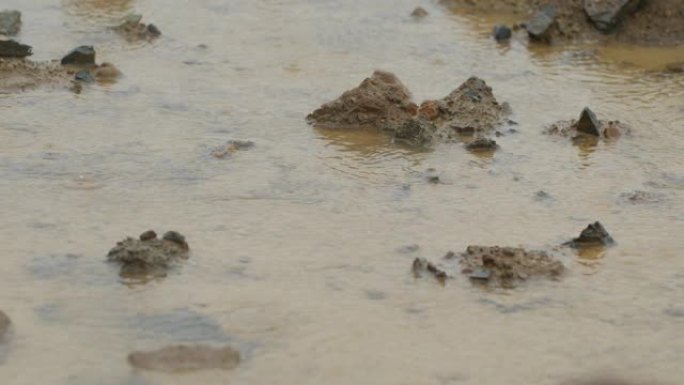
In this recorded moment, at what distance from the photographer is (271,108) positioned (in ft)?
24.2

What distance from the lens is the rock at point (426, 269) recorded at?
16.7 feet

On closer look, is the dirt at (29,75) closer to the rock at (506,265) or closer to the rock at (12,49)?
the rock at (12,49)

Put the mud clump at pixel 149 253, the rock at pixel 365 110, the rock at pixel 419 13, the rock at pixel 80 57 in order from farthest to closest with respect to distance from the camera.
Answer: the rock at pixel 419 13 → the rock at pixel 80 57 → the rock at pixel 365 110 → the mud clump at pixel 149 253

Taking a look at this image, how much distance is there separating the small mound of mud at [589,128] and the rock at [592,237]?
159 cm

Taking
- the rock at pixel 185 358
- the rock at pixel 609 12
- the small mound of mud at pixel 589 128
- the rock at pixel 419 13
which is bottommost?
the rock at pixel 185 358

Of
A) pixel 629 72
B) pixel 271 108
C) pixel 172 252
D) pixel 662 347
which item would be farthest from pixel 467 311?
pixel 629 72

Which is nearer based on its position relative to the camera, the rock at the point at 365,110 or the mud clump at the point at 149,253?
the mud clump at the point at 149,253

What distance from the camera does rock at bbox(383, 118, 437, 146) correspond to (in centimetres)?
681

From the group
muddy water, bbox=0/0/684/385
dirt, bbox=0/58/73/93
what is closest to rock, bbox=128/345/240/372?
muddy water, bbox=0/0/684/385

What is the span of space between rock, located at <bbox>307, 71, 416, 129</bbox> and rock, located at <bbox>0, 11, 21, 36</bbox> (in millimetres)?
2602

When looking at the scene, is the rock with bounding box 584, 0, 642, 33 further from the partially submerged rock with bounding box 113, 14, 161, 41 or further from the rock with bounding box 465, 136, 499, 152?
the partially submerged rock with bounding box 113, 14, 161, 41

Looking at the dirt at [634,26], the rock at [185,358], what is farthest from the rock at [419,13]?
the rock at [185,358]

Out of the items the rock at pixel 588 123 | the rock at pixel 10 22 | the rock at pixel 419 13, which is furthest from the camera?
the rock at pixel 419 13

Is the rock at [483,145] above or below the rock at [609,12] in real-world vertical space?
below
